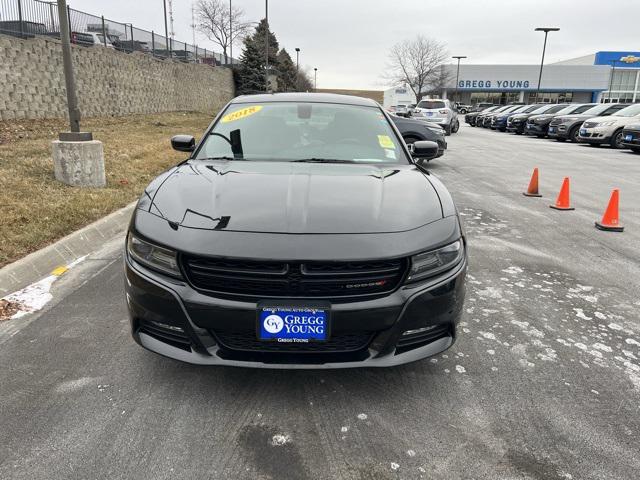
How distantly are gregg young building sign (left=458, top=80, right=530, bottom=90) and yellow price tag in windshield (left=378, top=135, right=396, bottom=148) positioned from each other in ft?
259

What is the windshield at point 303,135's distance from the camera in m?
3.66

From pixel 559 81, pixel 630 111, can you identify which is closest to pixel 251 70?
pixel 630 111

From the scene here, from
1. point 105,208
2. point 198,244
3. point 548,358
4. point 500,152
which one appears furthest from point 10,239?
point 500,152

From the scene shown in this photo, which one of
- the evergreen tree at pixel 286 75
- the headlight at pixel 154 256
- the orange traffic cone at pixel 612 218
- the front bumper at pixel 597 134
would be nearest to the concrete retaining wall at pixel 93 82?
the headlight at pixel 154 256

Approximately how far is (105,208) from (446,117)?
65.4 feet

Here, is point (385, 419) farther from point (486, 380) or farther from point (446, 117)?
point (446, 117)

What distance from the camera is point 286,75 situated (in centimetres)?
7500

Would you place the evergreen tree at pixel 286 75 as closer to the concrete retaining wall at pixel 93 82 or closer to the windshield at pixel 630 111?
the concrete retaining wall at pixel 93 82

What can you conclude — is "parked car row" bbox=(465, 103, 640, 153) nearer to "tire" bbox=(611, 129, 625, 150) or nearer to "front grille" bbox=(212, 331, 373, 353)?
"tire" bbox=(611, 129, 625, 150)

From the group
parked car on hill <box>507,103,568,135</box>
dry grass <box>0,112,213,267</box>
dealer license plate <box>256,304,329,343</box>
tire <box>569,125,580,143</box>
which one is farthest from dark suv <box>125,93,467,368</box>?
parked car on hill <box>507,103,568,135</box>

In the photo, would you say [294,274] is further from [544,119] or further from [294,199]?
[544,119]

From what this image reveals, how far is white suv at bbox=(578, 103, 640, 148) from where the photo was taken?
1864 centimetres

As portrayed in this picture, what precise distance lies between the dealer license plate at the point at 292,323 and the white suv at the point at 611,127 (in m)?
20.0

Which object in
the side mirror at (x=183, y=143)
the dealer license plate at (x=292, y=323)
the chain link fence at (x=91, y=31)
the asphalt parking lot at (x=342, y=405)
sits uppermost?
the chain link fence at (x=91, y=31)
